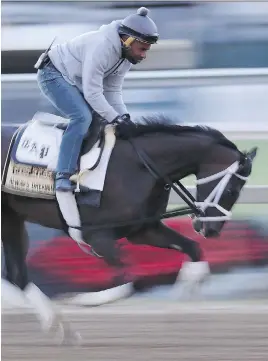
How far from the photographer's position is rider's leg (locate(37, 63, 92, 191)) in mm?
4902

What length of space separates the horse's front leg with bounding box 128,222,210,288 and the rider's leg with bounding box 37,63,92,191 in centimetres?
38

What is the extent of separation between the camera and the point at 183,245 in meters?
5.02

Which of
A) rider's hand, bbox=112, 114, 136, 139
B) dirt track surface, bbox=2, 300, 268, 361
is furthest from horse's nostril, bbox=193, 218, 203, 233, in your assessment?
rider's hand, bbox=112, 114, 136, 139

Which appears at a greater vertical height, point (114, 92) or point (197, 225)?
point (114, 92)

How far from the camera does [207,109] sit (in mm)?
5188

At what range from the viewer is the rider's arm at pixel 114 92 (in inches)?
198

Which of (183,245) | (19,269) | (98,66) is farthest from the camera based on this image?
(19,269)

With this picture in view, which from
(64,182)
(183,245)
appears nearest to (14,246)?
(64,182)

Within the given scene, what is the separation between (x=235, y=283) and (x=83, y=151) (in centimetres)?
98

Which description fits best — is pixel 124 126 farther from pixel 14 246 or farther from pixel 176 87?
pixel 14 246

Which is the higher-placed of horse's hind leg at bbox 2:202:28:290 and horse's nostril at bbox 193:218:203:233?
horse's nostril at bbox 193:218:203:233

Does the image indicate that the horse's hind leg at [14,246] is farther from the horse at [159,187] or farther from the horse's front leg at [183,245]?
the horse's front leg at [183,245]

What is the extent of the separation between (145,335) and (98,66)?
3.93 ft

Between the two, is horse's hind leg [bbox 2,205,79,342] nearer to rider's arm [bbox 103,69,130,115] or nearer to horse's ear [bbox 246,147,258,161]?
rider's arm [bbox 103,69,130,115]
